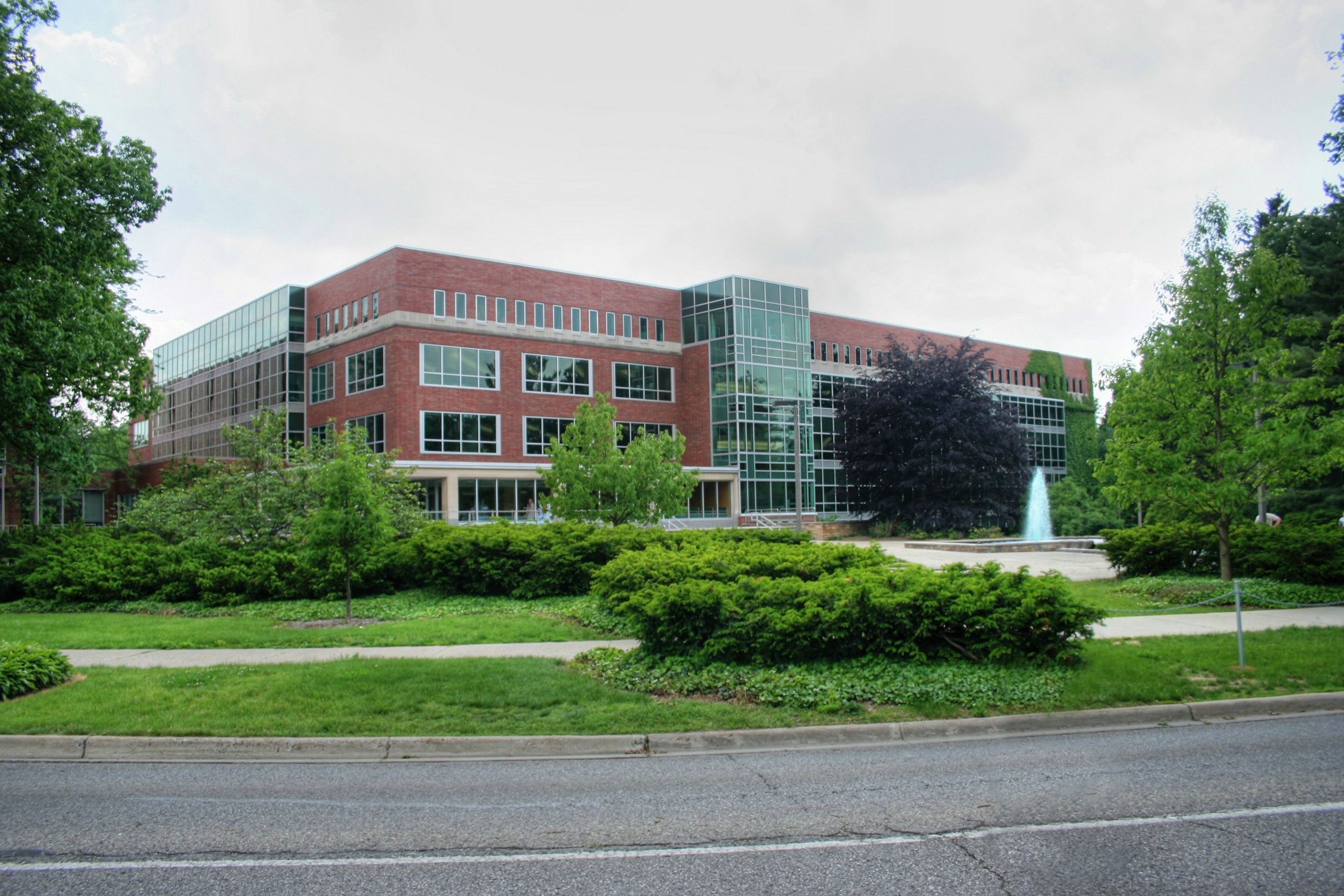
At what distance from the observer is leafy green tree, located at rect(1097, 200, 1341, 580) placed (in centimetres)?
1695

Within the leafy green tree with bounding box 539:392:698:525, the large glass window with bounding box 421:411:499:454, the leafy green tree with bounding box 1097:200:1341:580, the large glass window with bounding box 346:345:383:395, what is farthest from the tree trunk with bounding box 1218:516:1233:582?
the large glass window with bounding box 346:345:383:395

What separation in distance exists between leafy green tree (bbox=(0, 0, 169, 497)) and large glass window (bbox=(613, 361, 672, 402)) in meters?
27.8

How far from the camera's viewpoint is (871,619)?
9.57m

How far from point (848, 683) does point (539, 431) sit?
125 ft

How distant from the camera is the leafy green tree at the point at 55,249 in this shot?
2041cm

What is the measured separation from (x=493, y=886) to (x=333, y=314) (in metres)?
47.2

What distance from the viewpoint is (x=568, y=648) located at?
11766 millimetres

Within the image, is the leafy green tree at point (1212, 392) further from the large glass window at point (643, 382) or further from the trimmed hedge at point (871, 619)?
the large glass window at point (643, 382)

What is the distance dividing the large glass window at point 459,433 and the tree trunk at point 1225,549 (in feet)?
108

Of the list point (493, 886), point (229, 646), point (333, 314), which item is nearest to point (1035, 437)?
point (333, 314)

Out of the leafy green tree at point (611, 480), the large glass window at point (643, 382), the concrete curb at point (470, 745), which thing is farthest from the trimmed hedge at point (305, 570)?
the large glass window at point (643, 382)

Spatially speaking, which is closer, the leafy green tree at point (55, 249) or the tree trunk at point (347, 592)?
the tree trunk at point (347, 592)

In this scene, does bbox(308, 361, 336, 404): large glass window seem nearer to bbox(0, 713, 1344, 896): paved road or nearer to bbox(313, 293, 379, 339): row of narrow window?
bbox(313, 293, 379, 339): row of narrow window

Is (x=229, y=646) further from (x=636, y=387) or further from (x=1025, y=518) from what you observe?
(x=1025, y=518)
